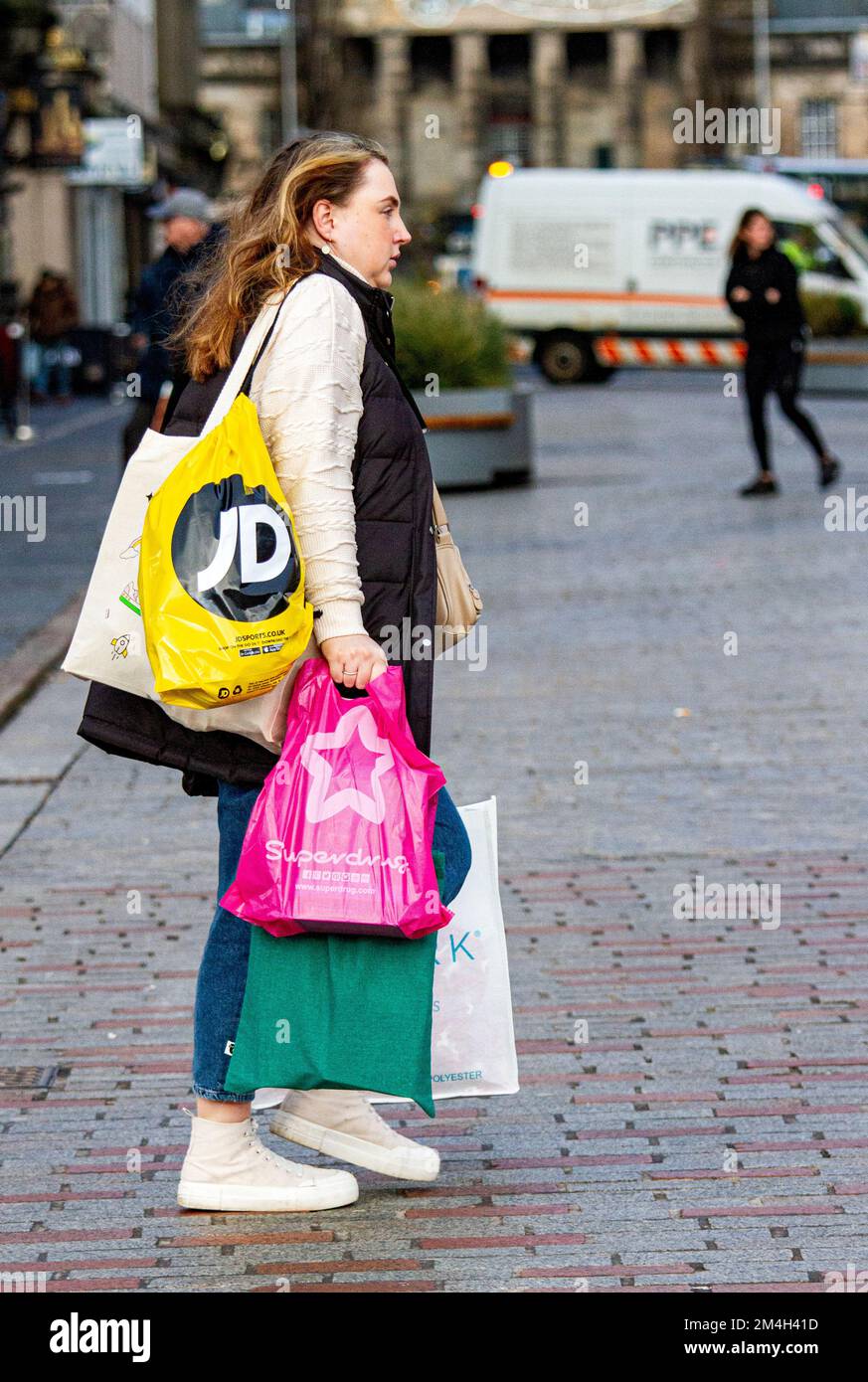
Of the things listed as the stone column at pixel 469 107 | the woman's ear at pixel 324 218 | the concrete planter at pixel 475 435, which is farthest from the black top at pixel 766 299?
the stone column at pixel 469 107

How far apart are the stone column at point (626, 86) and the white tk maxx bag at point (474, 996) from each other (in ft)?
314

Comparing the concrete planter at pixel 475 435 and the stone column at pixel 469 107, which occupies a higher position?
the stone column at pixel 469 107

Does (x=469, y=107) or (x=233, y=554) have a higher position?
(x=469, y=107)

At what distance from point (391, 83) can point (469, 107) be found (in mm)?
3688

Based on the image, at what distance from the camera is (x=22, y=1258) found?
370cm

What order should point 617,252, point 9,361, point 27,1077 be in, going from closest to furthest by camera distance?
1. point 27,1077
2. point 9,361
3. point 617,252

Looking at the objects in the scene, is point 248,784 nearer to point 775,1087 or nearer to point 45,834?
point 775,1087

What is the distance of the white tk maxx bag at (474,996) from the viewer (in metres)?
4.02

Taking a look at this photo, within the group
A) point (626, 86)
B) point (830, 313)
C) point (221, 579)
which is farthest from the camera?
point (626, 86)

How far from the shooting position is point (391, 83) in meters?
100

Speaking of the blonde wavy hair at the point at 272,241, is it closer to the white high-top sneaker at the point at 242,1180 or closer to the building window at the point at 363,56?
the white high-top sneaker at the point at 242,1180

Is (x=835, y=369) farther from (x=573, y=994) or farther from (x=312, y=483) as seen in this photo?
(x=312, y=483)

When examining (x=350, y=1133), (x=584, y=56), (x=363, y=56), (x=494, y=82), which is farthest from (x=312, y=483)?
(x=363, y=56)

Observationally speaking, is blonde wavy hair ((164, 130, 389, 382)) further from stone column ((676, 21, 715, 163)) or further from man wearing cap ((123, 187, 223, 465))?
stone column ((676, 21, 715, 163))
